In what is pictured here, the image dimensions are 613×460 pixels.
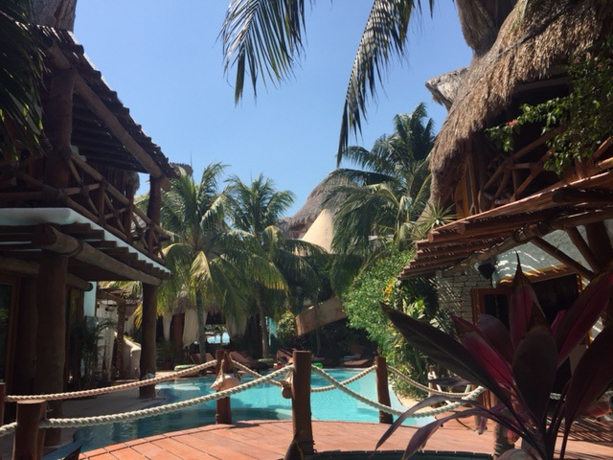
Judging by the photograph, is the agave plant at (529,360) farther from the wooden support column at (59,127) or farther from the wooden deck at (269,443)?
the wooden support column at (59,127)

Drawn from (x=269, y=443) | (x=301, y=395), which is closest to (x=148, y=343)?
(x=269, y=443)

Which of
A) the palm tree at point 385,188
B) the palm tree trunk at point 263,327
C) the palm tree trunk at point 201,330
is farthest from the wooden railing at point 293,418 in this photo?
the palm tree trunk at point 263,327

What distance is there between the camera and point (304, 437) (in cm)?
324

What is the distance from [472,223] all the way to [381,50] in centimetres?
256

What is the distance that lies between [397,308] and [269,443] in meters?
6.59

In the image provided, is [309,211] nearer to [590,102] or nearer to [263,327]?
[263,327]

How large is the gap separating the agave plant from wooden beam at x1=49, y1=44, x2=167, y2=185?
6.28 metres

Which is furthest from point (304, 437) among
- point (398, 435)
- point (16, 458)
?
point (398, 435)

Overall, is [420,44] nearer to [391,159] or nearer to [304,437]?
[304,437]

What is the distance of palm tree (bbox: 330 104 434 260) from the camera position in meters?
17.3

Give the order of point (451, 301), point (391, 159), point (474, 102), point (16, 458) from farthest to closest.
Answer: point (391, 159)
point (451, 301)
point (474, 102)
point (16, 458)

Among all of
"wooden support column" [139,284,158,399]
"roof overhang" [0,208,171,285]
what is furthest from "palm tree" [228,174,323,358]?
"roof overhang" [0,208,171,285]

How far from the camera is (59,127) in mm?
6527

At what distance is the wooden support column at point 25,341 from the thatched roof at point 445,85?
9.49 metres
